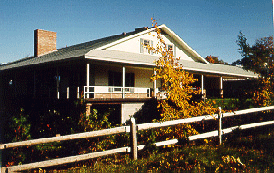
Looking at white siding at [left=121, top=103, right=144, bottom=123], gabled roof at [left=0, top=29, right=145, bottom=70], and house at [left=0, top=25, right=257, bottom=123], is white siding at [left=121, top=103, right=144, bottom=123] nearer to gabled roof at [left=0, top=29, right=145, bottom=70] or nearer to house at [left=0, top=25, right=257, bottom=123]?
house at [left=0, top=25, right=257, bottom=123]

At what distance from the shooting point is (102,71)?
19.5 meters

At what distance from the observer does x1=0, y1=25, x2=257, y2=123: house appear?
1659 centimetres

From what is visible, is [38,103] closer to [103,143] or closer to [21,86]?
[21,86]

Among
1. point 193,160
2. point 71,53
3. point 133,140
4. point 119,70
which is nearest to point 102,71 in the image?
point 119,70

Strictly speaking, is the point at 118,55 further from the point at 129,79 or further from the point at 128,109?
the point at 128,109

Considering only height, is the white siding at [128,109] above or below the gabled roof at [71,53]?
below

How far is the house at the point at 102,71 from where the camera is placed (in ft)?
54.4

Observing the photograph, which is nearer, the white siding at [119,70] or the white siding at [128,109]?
the white siding at [128,109]

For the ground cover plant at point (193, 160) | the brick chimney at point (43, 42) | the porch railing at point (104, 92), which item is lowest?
the ground cover plant at point (193, 160)

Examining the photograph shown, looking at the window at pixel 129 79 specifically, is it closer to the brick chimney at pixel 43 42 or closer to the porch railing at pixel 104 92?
the porch railing at pixel 104 92

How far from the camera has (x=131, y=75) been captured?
21438 millimetres

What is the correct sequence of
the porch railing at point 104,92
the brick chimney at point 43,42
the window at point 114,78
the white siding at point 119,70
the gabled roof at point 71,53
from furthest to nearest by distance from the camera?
the brick chimney at point 43,42 → the window at point 114,78 → the white siding at point 119,70 → the gabled roof at point 71,53 → the porch railing at point 104,92

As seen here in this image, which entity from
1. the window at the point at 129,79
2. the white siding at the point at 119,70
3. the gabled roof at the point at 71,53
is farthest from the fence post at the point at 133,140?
the window at the point at 129,79

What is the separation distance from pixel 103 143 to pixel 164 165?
2.67 metres
